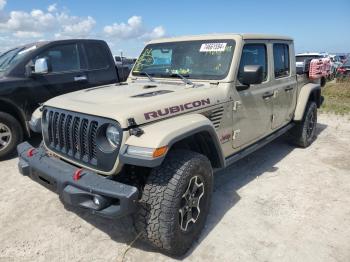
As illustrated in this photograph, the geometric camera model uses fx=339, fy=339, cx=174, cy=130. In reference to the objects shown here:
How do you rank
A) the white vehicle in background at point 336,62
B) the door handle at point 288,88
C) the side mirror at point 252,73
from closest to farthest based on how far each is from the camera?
1. the side mirror at point 252,73
2. the door handle at point 288,88
3. the white vehicle in background at point 336,62

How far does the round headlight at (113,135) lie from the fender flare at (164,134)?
0.14m

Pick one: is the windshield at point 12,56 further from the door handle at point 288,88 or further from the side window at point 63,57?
the door handle at point 288,88

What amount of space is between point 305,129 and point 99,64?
3.84 metres

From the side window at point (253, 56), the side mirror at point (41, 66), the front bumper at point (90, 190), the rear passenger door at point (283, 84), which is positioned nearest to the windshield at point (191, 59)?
the side window at point (253, 56)

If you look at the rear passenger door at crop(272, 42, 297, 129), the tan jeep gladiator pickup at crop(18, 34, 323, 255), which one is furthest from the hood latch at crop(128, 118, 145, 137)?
the rear passenger door at crop(272, 42, 297, 129)

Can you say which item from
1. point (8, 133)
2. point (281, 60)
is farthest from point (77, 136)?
point (281, 60)

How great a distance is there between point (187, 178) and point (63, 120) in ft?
4.23

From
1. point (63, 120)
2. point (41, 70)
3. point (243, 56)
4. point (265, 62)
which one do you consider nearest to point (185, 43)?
point (243, 56)

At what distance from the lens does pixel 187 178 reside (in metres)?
2.79

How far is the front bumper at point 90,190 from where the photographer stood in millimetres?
2502

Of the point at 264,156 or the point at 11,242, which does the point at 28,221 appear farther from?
the point at 264,156

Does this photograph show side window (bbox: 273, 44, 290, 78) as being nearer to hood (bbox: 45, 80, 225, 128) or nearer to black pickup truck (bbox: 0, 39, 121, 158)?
hood (bbox: 45, 80, 225, 128)

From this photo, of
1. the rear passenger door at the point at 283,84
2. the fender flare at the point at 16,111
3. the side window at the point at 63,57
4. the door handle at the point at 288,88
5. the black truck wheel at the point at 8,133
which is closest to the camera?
the rear passenger door at the point at 283,84

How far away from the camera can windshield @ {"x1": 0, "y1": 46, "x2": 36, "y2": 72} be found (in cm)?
554
